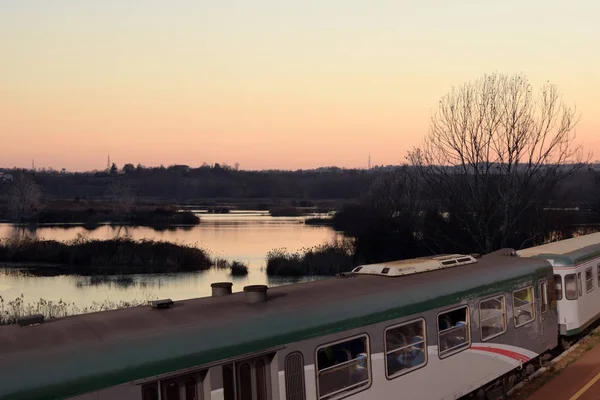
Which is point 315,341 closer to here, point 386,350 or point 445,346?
point 386,350

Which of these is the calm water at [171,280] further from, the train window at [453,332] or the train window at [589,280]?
the train window at [453,332]

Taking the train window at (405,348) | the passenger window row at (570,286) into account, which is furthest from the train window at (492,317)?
the passenger window row at (570,286)

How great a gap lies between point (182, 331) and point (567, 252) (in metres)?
12.2

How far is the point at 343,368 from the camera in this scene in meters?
7.83

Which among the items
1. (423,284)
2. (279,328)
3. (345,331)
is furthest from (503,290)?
(279,328)

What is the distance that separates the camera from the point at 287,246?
47156mm

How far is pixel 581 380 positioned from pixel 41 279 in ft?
100

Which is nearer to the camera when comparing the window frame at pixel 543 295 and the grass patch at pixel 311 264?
the window frame at pixel 543 295

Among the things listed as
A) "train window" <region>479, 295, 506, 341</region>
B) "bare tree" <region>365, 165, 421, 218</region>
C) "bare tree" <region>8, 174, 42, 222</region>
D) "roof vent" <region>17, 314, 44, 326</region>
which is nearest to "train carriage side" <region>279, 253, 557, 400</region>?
"train window" <region>479, 295, 506, 341</region>

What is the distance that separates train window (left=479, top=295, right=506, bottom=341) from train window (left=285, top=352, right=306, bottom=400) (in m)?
4.72

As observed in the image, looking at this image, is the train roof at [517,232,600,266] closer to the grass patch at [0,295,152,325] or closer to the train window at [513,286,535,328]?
the train window at [513,286,535,328]

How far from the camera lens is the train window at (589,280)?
52.7 ft

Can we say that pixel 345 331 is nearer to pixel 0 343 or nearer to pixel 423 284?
pixel 423 284

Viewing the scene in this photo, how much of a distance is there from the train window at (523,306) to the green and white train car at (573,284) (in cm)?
238
